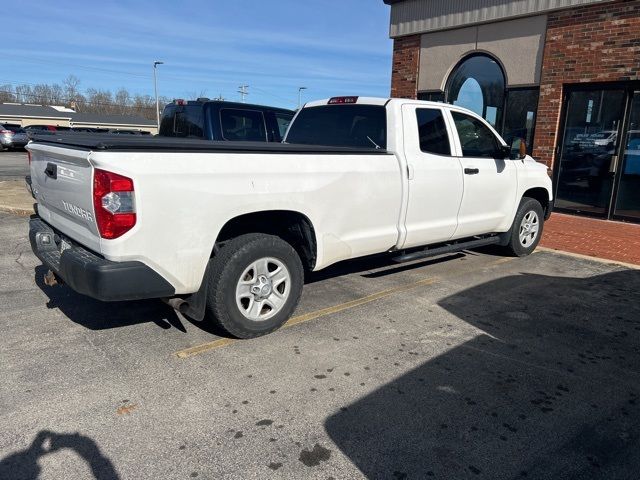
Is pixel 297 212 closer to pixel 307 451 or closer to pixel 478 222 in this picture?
pixel 307 451

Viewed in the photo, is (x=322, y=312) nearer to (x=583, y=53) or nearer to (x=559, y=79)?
(x=559, y=79)

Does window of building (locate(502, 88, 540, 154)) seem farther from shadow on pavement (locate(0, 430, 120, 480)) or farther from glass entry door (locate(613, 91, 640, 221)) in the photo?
shadow on pavement (locate(0, 430, 120, 480))

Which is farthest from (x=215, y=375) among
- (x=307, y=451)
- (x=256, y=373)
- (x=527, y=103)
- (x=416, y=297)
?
(x=527, y=103)

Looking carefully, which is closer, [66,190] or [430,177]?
[66,190]

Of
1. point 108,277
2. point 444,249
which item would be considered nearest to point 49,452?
point 108,277

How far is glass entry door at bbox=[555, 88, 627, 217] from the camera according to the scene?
9617 mm

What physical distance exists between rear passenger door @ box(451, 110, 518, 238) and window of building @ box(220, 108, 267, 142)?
3813 mm

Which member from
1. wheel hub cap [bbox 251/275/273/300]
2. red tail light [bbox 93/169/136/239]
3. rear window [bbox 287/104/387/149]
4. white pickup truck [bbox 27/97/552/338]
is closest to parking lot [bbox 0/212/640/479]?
wheel hub cap [bbox 251/275/273/300]

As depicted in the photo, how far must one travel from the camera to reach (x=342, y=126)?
5.62 meters

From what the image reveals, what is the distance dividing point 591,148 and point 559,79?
149cm

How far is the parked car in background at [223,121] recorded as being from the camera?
8.15 metres

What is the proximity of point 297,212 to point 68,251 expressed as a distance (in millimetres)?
1713

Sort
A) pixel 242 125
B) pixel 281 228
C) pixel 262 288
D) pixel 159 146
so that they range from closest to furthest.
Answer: pixel 159 146 → pixel 262 288 → pixel 281 228 → pixel 242 125

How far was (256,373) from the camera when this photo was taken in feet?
11.7
